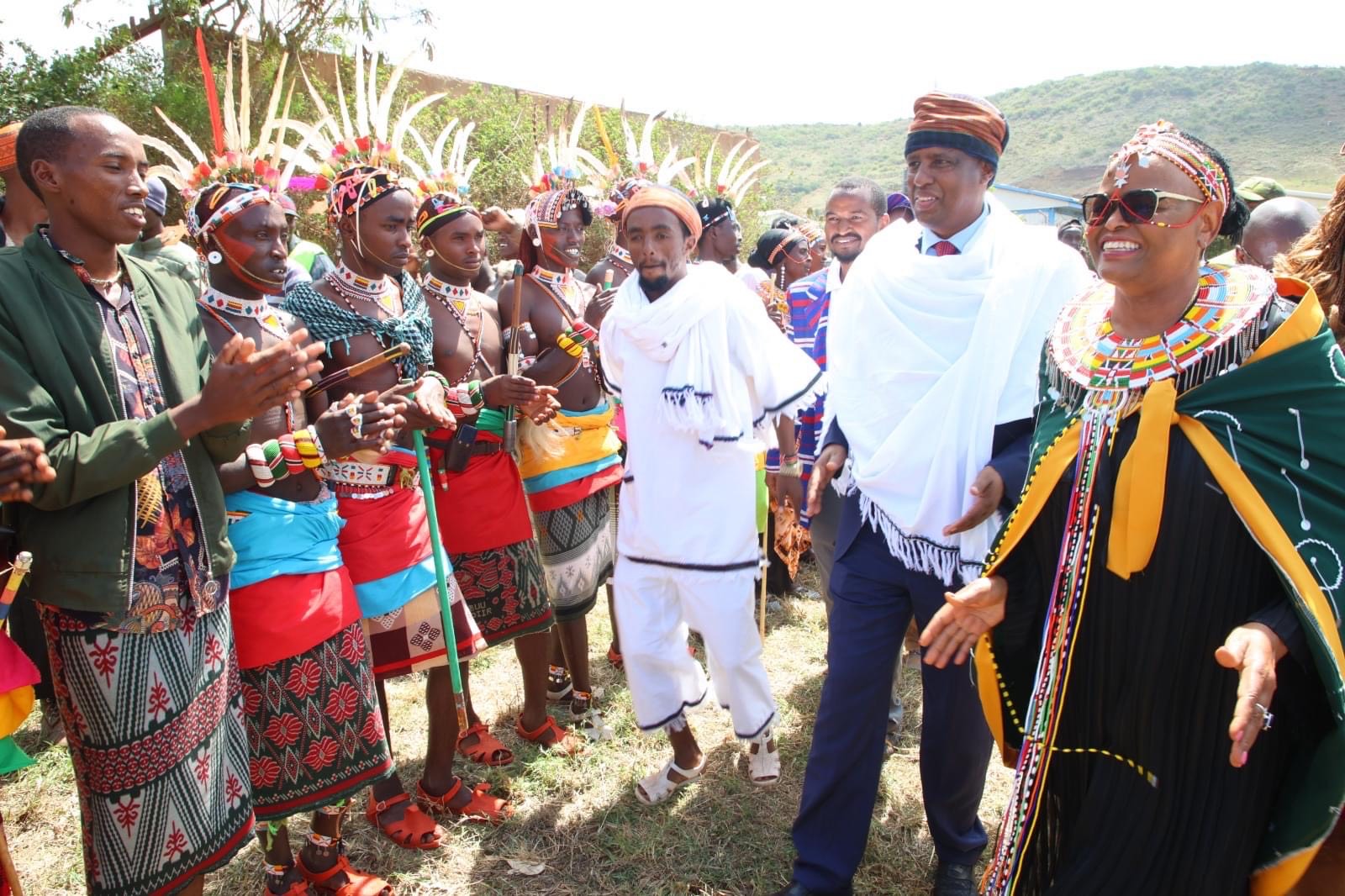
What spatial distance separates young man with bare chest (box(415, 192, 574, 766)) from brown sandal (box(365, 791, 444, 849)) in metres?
0.55

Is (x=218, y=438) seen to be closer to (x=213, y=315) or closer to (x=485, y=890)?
(x=213, y=315)

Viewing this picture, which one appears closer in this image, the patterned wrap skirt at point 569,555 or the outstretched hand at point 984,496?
the outstretched hand at point 984,496

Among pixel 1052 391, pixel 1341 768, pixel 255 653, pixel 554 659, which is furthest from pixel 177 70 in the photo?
pixel 1341 768

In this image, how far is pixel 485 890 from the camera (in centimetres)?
323

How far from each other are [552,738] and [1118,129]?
65686mm

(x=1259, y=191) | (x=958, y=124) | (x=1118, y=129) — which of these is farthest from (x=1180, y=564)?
(x=1118, y=129)

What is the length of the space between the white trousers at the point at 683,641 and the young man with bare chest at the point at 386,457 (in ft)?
2.16

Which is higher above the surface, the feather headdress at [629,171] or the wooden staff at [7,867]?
the feather headdress at [629,171]

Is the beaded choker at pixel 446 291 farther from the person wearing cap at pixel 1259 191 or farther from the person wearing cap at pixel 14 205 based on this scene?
the person wearing cap at pixel 1259 191

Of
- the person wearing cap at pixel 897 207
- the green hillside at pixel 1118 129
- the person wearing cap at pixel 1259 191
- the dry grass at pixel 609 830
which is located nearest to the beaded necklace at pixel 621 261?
the person wearing cap at pixel 897 207

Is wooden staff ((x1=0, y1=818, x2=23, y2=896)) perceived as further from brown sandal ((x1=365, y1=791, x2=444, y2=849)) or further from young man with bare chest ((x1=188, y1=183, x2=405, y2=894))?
brown sandal ((x1=365, y1=791, x2=444, y2=849))

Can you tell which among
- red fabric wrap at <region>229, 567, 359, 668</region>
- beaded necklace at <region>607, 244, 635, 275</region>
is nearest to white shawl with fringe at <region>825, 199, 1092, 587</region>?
red fabric wrap at <region>229, 567, 359, 668</region>

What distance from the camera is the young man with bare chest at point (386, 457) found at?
3264mm

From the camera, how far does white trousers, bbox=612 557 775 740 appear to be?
3643 millimetres
